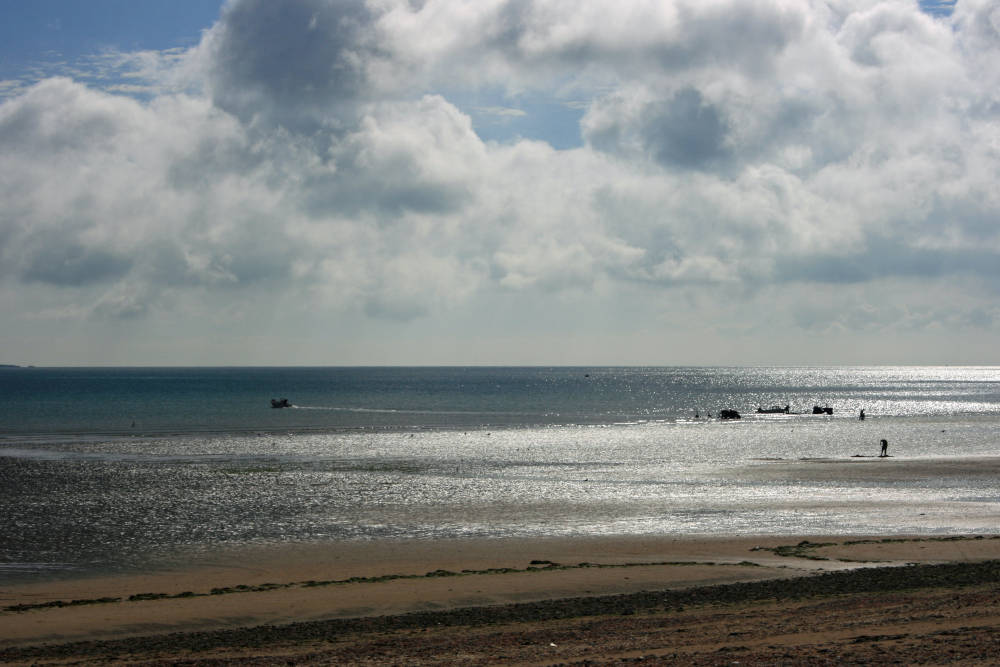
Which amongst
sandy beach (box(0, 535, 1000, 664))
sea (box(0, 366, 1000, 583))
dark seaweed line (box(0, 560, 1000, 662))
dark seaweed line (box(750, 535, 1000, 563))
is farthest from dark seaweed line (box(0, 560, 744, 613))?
sea (box(0, 366, 1000, 583))

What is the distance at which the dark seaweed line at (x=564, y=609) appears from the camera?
16.7 m

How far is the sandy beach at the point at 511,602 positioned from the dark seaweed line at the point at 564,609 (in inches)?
2.4

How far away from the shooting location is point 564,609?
19.1 metres

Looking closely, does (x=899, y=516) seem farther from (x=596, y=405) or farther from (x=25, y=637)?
(x=596, y=405)

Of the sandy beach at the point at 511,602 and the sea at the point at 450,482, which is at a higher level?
the sandy beach at the point at 511,602

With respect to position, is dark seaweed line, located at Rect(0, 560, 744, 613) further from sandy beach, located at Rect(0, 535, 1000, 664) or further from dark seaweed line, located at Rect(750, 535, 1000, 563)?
dark seaweed line, located at Rect(750, 535, 1000, 563)

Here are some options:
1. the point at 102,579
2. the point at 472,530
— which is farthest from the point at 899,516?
the point at 102,579

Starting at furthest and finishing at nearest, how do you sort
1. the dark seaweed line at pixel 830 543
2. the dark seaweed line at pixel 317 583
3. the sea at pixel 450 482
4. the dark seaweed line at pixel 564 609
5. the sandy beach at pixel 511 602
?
the sea at pixel 450 482
the dark seaweed line at pixel 830 543
the dark seaweed line at pixel 317 583
the dark seaweed line at pixel 564 609
the sandy beach at pixel 511 602

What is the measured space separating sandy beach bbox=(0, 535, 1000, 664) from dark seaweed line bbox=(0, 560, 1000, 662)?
0.06 m

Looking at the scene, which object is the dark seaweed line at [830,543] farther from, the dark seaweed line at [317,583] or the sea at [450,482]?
the dark seaweed line at [317,583]

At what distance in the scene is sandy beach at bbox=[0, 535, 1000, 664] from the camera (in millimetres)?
15539

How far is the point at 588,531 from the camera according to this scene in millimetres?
31828

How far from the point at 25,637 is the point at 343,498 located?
2274 cm

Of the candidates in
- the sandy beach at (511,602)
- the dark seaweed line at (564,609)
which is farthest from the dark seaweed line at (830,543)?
the dark seaweed line at (564,609)
